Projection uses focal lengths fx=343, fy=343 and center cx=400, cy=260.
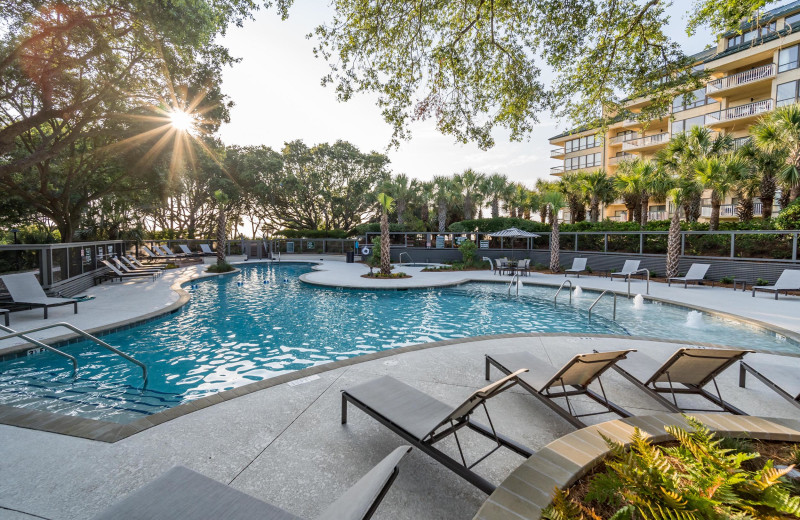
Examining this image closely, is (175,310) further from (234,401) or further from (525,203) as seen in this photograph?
(525,203)

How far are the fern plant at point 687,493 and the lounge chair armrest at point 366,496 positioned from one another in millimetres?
684

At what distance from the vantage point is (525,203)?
103ft

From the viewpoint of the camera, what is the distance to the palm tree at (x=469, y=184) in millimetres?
30641

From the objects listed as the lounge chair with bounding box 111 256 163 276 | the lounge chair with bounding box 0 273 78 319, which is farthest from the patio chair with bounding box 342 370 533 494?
the lounge chair with bounding box 111 256 163 276

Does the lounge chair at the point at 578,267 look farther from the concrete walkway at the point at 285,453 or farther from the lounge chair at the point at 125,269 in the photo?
the lounge chair at the point at 125,269

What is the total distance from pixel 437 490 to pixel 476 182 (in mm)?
30422

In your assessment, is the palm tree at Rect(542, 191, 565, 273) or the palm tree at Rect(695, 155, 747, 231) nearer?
the palm tree at Rect(695, 155, 747, 231)

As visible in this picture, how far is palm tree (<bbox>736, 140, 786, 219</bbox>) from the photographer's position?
51.4ft

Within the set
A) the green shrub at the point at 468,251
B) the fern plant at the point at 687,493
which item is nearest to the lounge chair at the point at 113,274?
the green shrub at the point at 468,251

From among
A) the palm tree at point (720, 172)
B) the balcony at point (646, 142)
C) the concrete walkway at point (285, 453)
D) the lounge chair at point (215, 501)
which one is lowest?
the concrete walkway at point (285, 453)

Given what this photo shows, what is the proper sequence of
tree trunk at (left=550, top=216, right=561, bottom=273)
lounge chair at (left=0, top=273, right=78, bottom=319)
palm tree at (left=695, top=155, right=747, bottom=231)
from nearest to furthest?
lounge chair at (left=0, top=273, right=78, bottom=319) → palm tree at (left=695, top=155, right=747, bottom=231) → tree trunk at (left=550, top=216, right=561, bottom=273)

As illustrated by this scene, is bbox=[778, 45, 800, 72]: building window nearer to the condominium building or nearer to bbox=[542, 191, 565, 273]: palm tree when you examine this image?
the condominium building

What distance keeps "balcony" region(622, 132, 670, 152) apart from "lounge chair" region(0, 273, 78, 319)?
39.8 metres

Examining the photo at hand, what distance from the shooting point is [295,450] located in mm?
2762
